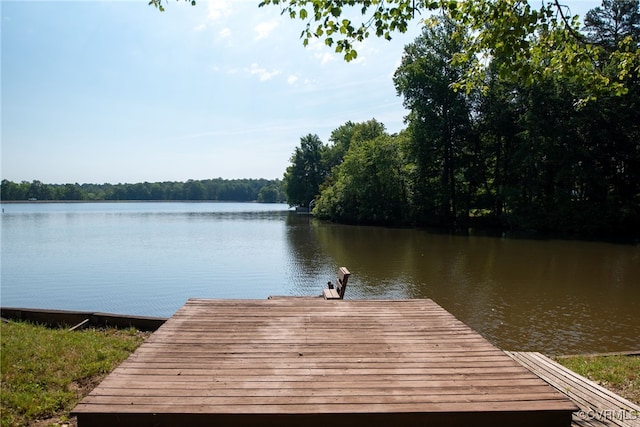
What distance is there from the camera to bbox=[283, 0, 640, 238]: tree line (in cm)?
2891

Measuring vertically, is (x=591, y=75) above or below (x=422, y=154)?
below

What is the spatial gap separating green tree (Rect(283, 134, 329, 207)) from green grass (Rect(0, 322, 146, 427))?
210ft

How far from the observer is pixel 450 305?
11422 mm

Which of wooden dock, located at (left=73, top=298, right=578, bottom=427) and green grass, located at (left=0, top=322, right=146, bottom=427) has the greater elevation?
wooden dock, located at (left=73, top=298, right=578, bottom=427)

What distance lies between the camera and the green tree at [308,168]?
70125 mm

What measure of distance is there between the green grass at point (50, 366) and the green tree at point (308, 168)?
6401 centimetres

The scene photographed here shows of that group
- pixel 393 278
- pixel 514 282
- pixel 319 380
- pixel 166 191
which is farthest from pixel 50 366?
pixel 166 191

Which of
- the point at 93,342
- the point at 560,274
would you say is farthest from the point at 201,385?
the point at 560,274

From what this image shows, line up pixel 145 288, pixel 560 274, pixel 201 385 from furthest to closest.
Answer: pixel 560 274, pixel 145 288, pixel 201 385

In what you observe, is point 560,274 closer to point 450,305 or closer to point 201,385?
point 450,305

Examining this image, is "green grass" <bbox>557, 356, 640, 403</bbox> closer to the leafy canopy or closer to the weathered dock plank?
the weathered dock plank

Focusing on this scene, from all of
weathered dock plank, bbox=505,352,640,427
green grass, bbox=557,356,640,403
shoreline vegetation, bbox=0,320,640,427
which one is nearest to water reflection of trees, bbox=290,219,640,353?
green grass, bbox=557,356,640,403

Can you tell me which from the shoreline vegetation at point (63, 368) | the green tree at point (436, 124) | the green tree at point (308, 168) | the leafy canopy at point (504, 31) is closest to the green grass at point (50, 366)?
the shoreline vegetation at point (63, 368)

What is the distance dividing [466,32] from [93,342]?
291 inches
